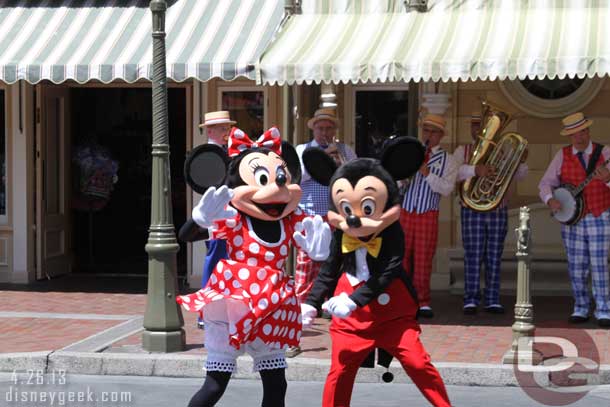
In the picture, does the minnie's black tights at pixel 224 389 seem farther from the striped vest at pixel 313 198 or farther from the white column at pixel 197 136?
the white column at pixel 197 136

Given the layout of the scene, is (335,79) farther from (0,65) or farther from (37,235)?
(37,235)

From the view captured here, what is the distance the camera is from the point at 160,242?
896 cm

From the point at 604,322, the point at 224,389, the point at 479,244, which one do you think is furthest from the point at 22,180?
the point at 224,389

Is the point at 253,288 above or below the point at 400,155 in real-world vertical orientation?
below

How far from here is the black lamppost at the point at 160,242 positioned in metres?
8.84

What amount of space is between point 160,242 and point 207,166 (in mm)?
2553

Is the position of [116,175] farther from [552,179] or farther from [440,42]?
[552,179]

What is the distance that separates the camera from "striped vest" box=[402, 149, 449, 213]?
10.4 meters

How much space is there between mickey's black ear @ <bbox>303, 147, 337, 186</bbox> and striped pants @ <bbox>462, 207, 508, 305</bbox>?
433cm

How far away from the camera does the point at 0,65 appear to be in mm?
11297

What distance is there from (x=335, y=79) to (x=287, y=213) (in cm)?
395

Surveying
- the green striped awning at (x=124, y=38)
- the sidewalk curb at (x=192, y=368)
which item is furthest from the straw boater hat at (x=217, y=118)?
the sidewalk curb at (x=192, y=368)

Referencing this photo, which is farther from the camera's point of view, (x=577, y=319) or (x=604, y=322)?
(x=577, y=319)

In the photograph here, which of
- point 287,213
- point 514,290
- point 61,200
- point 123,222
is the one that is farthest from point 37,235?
point 287,213
